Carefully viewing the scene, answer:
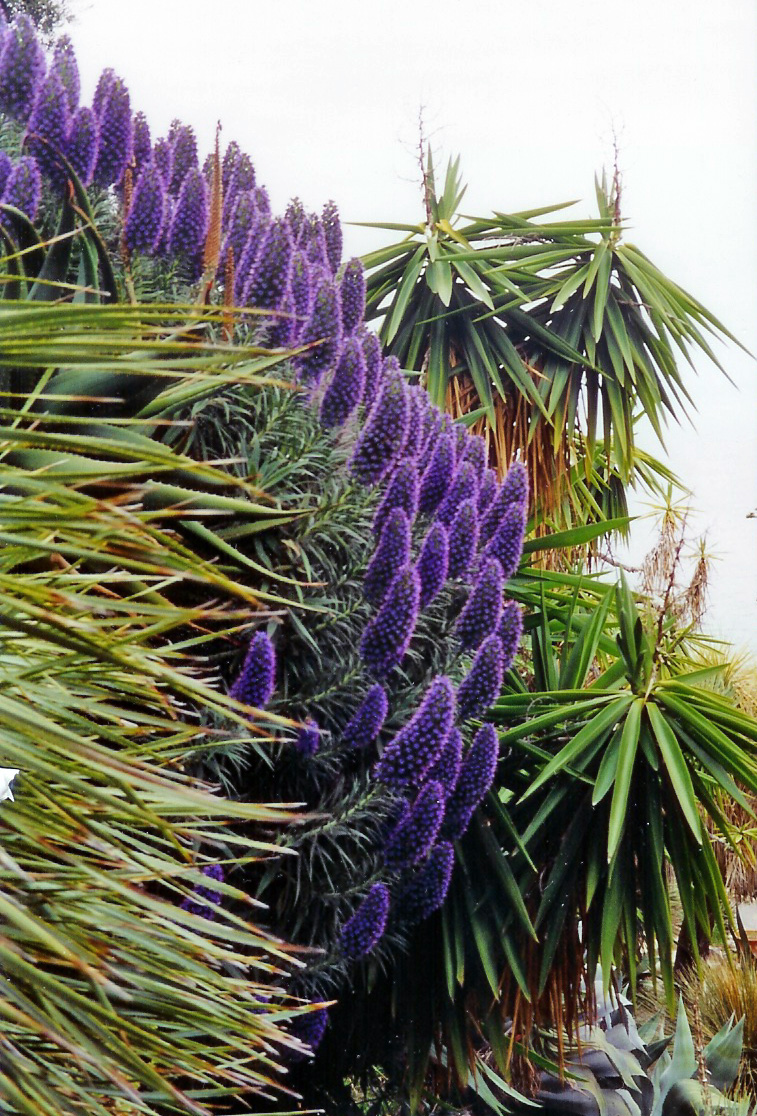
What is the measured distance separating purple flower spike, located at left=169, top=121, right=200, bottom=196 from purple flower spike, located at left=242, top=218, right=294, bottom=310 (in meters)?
0.35

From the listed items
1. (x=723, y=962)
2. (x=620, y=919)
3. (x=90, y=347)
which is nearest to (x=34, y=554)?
(x=90, y=347)

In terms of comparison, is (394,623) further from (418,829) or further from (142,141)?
(142,141)

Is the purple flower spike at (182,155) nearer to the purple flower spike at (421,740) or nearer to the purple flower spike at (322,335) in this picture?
the purple flower spike at (322,335)

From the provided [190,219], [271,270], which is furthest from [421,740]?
[190,219]

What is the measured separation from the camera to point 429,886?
162 cm

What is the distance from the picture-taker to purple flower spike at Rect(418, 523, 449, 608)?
1555 millimetres

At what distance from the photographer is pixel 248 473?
4.87 ft

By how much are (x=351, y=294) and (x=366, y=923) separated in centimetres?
94

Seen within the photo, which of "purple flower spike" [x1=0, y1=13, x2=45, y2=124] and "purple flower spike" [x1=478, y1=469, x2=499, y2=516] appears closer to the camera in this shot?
"purple flower spike" [x1=0, y1=13, x2=45, y2=124]

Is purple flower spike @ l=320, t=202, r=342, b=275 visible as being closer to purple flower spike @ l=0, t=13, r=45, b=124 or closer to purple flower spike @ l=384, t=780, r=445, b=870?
purple flower spike @ l=0, t=13, r=45, b=124

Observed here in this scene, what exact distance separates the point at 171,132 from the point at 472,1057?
1.62m

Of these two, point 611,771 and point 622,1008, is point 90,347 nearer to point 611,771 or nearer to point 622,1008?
point 611,771

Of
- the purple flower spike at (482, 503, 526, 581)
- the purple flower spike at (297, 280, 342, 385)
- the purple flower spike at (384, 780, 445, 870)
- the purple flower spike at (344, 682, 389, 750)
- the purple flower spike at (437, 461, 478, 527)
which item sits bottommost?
the purple flower spike at (384, 780, 445, 870)

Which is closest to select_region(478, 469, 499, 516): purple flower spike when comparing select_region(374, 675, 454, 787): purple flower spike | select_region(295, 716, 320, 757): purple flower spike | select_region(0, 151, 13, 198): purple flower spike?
select_region(374, 675, 454, 787): purple flower spike
